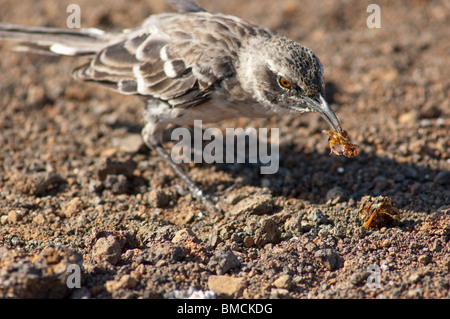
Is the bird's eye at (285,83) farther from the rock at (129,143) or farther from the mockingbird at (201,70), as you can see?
the rock at (129,143)

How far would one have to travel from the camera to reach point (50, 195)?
5.68 m

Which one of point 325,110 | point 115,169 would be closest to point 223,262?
point 325,110

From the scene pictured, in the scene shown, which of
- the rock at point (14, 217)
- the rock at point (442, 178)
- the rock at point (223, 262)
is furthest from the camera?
the rock at point (442, 178)

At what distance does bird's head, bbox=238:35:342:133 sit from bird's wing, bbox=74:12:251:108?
255 millimetres

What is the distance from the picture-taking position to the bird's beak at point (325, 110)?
5020 mm

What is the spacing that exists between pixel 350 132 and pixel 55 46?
13.5 ft

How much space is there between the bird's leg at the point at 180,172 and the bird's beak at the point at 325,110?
155 cm

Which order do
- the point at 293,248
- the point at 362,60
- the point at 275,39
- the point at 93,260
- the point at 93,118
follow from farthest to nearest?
the point at 362,60 → the point at 93,118 → the point at 275,39 → the point at 293,248 → the point at 93,260

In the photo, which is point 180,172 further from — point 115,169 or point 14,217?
point 14,217

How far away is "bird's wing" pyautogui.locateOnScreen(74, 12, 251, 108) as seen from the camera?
5.62 metres

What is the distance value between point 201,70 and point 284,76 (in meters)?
0.99

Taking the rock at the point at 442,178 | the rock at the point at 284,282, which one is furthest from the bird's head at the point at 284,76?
the rock at the point at 284,282

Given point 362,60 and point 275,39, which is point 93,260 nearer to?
point 275,39

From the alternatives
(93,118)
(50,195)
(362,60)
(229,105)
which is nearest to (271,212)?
(229,105)
